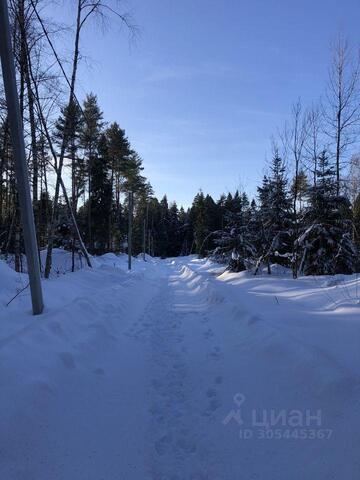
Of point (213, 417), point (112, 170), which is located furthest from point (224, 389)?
point (112, 170)

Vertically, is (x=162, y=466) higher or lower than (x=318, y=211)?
lower

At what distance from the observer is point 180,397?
4.36 metres

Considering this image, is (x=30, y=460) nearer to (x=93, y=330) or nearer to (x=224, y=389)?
(x=224, y=389)

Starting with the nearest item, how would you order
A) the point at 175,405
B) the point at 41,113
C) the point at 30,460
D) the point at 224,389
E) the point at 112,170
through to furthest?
the point at 30,460 < the point at 175,405 < the point at 224,389 < the point at 41,113 < the point at 112,170

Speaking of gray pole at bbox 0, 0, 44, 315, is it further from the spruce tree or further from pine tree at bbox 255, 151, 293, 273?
pine tree at bbox 255, 151, 293, 273

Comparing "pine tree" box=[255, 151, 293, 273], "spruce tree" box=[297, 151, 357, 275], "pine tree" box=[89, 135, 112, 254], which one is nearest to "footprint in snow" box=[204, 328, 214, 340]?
"spruce tree" box=[297, 151, 357, 275]

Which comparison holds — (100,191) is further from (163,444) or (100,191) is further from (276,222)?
(163,444)

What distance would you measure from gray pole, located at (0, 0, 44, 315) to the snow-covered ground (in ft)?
2.76

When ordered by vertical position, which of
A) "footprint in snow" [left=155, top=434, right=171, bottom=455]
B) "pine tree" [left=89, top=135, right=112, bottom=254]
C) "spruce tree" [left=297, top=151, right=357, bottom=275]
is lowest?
"footprint in snow" [left=155, top=434, right=171, bottom=455]

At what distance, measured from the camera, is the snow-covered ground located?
9.95 feet

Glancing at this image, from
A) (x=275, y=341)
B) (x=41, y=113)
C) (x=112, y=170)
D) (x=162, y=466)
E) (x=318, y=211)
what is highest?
(x=112, y=170)

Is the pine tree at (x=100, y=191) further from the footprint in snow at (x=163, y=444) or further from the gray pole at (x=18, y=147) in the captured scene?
the footprint in snow at (x=163, y=444)

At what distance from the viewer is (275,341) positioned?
5535mm

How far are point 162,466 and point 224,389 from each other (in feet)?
5.43
